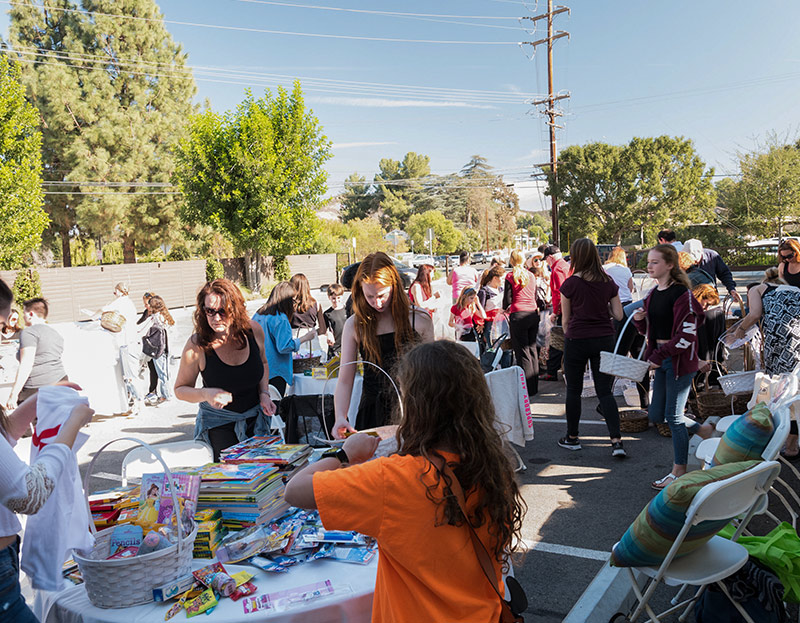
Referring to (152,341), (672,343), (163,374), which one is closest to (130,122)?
(163,374)

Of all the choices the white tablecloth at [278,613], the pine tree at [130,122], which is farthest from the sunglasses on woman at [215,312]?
the pine tree at [130,122]

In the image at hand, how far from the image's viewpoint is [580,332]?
544 cm

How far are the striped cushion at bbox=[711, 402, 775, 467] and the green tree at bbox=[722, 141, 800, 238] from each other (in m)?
30.9

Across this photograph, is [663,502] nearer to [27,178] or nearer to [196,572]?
[196,572]

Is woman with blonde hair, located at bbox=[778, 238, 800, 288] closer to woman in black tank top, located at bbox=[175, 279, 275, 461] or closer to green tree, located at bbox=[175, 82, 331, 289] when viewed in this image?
woman in black tank top, located at bbox=[175, 279, 275, 461]

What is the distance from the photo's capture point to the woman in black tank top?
3734 mm

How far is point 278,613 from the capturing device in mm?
1848

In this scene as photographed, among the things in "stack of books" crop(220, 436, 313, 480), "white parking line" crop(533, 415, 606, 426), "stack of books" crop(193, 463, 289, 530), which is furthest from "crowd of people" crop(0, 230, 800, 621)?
"white parking line" crop(533, 415, 606, 426)

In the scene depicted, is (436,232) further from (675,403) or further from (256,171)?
(675,403)

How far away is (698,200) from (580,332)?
43.2 m

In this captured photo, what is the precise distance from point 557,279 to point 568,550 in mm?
5258

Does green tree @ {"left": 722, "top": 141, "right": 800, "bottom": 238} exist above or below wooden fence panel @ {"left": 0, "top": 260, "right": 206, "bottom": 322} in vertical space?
above

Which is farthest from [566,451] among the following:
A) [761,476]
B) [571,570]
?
[761,476]

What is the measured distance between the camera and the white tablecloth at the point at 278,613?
184 centimetres
